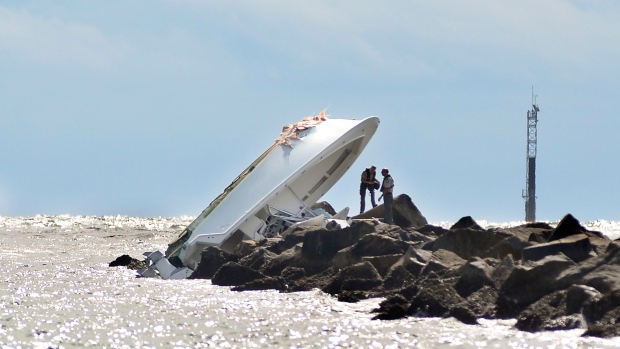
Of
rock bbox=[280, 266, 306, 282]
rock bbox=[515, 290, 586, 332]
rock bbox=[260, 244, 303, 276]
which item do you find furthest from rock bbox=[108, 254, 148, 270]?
rock bbox=[515, 290, 586, 332]

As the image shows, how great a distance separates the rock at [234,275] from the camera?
1950cm

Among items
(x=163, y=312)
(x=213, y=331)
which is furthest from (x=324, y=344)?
(x=163, y=312)

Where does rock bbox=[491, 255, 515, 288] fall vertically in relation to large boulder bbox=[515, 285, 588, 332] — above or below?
above

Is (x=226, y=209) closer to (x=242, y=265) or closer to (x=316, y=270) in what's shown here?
(x=242, y=265)

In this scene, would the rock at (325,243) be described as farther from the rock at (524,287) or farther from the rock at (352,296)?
the rock at (524,287)

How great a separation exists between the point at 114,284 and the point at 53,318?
549cm

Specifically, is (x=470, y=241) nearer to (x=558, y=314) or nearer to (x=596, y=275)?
(x=596, y=275)

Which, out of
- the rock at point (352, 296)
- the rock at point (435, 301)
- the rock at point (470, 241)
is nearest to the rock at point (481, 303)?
the rock at point (435, 301)

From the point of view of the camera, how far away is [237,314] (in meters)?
14.8

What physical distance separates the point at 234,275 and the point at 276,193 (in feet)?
12.9

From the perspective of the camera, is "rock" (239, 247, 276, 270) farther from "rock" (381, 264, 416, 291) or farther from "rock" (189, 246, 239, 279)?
"rock" (381, 264, 416, 291)

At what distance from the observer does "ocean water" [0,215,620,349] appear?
38.6 ft

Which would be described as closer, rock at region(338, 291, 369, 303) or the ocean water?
the ocean water

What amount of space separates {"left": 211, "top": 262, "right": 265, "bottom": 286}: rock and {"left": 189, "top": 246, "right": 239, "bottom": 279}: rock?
168 cm
